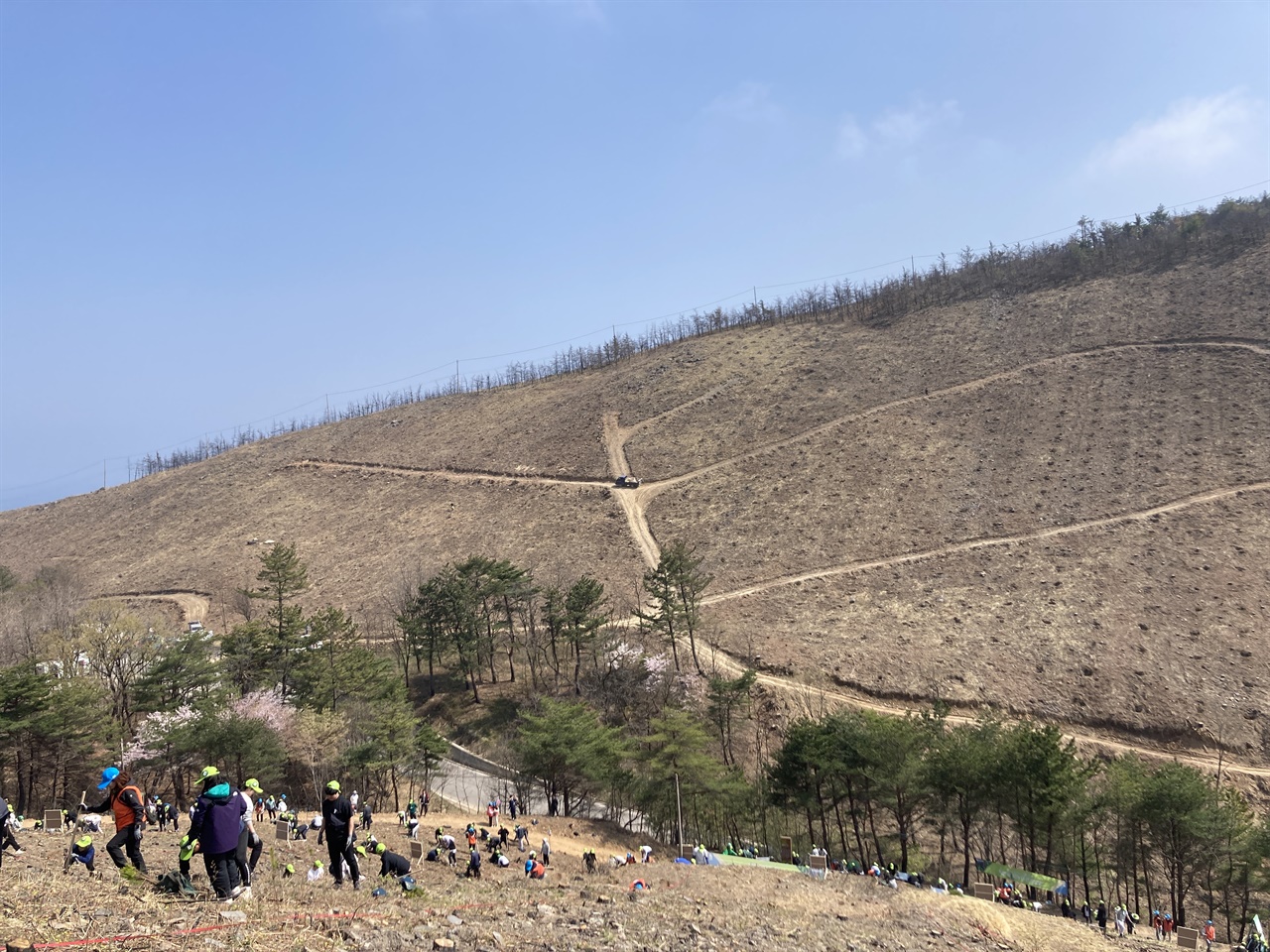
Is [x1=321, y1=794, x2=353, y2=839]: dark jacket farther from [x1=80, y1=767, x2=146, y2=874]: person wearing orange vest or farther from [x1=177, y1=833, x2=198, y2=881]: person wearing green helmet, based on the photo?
[x1=80, y1=767, x2=146, y2=874]: person wearing orange vest

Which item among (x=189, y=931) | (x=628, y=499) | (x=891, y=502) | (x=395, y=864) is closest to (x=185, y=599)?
(x=628, y=499)

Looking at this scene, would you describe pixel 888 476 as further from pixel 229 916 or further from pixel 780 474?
pixel 229 916

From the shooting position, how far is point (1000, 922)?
15.4m

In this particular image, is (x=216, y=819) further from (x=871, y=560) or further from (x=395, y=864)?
(x=871, y=560)

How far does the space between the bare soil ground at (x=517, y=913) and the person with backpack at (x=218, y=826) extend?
33 cm

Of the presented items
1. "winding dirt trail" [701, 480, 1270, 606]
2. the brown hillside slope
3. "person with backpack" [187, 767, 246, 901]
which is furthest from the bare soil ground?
"winding dirt trail" [701, 480, 1270, 606]

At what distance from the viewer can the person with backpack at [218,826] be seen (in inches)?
357

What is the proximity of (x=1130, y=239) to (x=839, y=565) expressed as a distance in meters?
74.8

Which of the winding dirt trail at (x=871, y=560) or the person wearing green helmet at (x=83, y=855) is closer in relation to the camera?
the person wearing green helmet at (x=83, y=855)

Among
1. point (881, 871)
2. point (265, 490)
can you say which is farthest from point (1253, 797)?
point (265, 490)

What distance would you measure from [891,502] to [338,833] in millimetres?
58190

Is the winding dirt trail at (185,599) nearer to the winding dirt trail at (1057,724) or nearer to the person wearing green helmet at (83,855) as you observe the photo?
the winding dirt trail at (1057,724)

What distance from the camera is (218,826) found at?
30.0 feet

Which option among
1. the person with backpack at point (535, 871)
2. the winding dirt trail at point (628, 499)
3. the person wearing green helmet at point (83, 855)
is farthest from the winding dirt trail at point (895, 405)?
the person wearing green helmet at point (83, 855)
